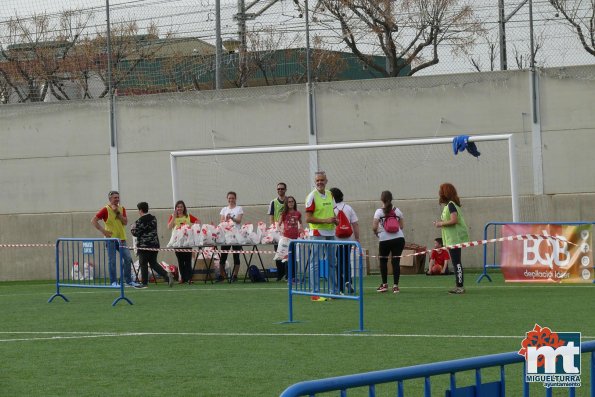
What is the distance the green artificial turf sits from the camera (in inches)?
389

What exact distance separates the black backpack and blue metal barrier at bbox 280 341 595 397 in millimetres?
17906

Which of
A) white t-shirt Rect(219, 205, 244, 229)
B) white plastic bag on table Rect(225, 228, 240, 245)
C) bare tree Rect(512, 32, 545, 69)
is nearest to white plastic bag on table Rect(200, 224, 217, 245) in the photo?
white plastic bag on table Rect(225, 228, 240, 245)

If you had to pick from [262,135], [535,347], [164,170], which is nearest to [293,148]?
[262,135]

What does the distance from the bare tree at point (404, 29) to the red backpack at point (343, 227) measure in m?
7.52

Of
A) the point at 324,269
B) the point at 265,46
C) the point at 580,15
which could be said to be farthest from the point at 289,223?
the point at 324,269

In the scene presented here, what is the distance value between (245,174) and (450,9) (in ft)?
19.5

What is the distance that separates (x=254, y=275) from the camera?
23562mm

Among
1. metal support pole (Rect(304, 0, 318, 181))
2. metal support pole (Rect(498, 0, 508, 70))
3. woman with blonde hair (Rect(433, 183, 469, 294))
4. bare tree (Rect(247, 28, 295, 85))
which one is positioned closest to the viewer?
woman with blonde hair (Rect(433, 183, 469, 294))

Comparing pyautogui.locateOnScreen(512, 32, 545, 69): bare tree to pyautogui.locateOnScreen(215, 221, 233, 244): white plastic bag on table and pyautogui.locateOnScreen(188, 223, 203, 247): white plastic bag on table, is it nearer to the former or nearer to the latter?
pyautogui.locateOnScreen(215, 221, 233, 244): white plastic bag on table

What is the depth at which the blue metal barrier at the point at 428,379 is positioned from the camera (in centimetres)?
459

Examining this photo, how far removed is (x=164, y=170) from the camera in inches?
1081

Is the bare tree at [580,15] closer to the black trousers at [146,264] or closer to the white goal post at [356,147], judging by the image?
the white goal post at [356,147]

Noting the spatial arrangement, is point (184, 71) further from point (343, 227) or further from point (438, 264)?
point (343, 227)

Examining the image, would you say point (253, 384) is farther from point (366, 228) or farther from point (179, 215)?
point (366, 228)
